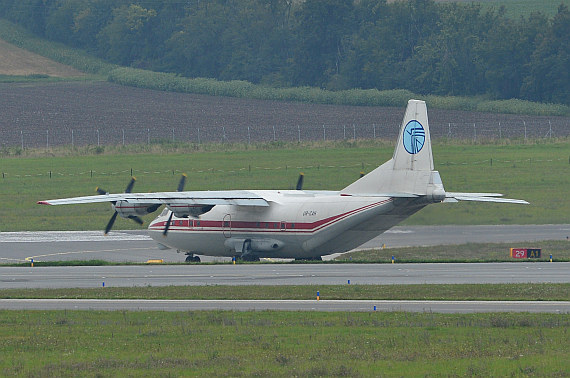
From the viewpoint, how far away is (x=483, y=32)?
13462cm

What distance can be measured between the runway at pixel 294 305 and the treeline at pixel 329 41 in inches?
3599

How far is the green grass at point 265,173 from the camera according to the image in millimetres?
66938

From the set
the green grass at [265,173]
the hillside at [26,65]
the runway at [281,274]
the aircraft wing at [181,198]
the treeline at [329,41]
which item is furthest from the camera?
the hillside at [26,65]

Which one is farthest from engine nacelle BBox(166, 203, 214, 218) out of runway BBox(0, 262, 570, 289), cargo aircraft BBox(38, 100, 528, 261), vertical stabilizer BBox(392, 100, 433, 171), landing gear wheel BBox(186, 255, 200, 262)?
vertical stabilizer BBox(392, 100, 433, 171)

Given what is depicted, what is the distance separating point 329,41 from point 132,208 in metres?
104

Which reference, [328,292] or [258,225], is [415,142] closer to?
[258,225]

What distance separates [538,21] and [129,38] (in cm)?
6660

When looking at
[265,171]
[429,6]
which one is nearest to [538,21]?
[429,6]

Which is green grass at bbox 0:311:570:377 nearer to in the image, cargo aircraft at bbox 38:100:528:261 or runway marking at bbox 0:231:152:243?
cargo aircraft at bbox 38:100:528:261

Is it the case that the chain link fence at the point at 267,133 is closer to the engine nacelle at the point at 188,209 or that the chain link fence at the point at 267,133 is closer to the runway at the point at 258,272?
the runway at the point at 258,272

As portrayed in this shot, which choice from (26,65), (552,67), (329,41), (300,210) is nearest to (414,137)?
(300,210)

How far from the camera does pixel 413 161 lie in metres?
42.0

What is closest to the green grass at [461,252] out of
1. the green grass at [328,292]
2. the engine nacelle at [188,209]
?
the engine nacelle at [188,209]

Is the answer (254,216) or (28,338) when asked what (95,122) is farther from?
(28,338)
